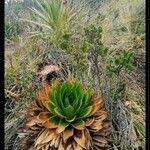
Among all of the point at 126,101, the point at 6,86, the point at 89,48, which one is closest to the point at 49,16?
the point at 89,48

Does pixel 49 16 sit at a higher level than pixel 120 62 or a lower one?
higher

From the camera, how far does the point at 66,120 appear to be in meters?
1.98

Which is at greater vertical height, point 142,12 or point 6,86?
point 142,12

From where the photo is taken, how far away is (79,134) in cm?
198

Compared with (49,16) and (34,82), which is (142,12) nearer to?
(49,16)

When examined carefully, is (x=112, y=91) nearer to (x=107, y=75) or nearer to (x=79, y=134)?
(x=107, y=75)

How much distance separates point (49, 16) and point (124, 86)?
527mm

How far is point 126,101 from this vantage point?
2068 millimetres

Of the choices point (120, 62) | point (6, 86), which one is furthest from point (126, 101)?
point (6, 86)

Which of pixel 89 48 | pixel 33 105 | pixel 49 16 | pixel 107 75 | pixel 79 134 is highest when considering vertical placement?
pixel 49 16

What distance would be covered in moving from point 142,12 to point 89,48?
1.08 feet

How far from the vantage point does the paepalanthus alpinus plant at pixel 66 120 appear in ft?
6.49

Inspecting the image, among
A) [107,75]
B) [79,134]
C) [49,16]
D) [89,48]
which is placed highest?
[49,16]

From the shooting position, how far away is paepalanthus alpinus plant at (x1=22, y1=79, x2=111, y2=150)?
77.9 inches
